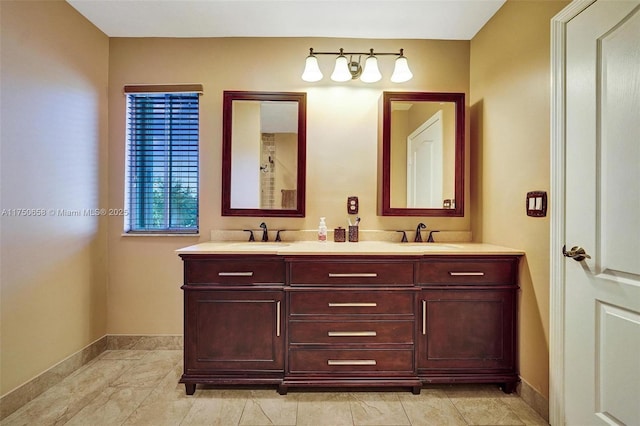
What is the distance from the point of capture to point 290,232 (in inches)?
92.1

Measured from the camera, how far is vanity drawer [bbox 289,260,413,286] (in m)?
1.79

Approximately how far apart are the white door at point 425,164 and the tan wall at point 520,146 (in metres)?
0.30

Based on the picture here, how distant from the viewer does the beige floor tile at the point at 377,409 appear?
1.59 meters

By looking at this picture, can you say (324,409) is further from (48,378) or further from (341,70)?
(341,70)

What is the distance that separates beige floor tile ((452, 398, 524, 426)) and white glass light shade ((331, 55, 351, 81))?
2.21m

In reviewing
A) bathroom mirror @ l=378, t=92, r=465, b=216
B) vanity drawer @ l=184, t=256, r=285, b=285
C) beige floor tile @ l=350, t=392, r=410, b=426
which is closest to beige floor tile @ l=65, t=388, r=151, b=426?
vanity drawer @ l=184, t=256, r=285, b=285

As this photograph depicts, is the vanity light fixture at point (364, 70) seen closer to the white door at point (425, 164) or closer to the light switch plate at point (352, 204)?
the white door at point (425, 164)

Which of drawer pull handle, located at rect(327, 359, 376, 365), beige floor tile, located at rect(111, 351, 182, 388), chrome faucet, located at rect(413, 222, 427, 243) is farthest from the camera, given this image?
chrome faucet, located at rect(413, 222, 427, 243)

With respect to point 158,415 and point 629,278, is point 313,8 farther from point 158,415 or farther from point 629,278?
point 158,415

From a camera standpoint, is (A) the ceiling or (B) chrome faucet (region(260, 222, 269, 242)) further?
(B) chrome faucet (region(260, 222, 269, 242))

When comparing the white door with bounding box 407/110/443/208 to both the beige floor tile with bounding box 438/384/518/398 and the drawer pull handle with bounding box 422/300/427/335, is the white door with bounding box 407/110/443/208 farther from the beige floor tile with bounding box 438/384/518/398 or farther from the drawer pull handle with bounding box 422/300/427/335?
the beige floor tile with bounding box 438/384/518/398

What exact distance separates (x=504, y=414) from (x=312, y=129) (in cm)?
215

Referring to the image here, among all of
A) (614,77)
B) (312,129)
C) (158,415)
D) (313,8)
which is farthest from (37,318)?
(614,77)

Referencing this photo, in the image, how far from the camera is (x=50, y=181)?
188 centimetres
